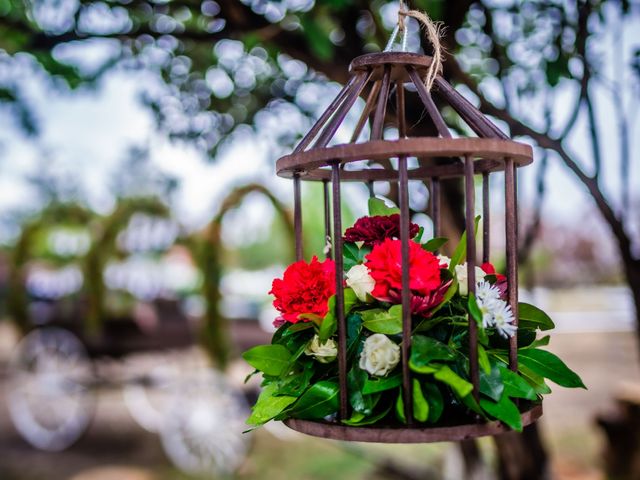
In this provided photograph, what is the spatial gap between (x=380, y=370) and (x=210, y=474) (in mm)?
3971

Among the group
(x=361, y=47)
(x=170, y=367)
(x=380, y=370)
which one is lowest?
(x=170, y=367)

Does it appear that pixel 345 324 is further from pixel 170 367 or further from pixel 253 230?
pixel 253 230

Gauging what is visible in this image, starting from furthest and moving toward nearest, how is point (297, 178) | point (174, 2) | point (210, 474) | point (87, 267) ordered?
point (210, 474), point (87, 267), point (174, 2), point (297, 178)

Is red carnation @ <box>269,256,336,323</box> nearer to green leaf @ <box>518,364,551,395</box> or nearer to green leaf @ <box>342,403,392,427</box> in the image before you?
green leaf @ <box>342,403,392,427</box>

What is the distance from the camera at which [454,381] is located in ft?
2.59

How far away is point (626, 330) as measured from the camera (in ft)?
31.0

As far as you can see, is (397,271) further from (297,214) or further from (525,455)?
(525,455)

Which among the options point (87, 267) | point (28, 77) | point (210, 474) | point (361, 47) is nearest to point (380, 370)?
point (361, 47)

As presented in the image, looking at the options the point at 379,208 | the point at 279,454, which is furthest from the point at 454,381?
the point at 279,454

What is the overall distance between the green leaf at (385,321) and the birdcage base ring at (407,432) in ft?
0.40

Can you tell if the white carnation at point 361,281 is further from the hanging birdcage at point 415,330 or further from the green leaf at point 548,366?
the green leaf at point 548,366

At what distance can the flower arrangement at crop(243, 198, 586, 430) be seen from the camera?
0.83 meters

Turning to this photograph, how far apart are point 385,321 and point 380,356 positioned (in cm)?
5

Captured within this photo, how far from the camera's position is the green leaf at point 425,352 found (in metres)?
0.81
